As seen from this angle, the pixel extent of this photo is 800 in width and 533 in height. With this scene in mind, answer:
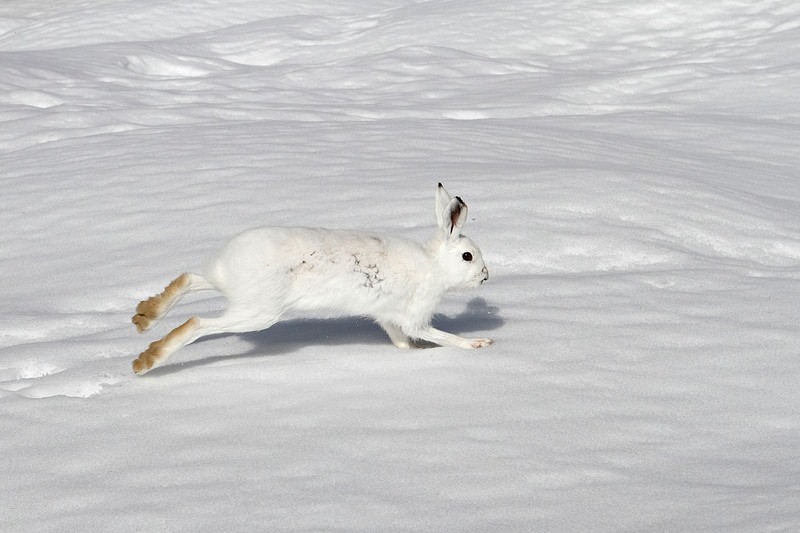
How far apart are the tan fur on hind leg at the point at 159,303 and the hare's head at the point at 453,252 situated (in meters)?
1.16

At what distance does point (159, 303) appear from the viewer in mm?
4215

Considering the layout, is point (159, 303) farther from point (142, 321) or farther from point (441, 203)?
point (441, 203)

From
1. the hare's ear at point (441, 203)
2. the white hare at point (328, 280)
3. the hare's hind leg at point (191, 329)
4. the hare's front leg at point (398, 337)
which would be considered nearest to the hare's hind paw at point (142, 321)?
the white hare at point (328, 280)

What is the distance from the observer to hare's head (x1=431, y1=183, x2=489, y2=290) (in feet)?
14.8

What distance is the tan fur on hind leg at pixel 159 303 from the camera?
420 centimetres

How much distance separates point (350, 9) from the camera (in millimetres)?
20875

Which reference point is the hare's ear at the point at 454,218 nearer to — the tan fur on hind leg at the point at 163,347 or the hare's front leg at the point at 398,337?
the hare's front leg at the point at 398,337

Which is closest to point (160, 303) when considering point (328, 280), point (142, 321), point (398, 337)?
point (142, 321)

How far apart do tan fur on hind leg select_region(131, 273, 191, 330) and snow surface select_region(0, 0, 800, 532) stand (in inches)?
9.7

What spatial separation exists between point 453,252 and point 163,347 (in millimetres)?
1373

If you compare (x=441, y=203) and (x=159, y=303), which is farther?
(x=441, y=203)

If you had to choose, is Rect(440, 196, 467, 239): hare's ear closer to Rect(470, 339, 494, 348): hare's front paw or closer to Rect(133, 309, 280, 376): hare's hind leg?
Rect(470, 339, 494, 348): hare's front paw

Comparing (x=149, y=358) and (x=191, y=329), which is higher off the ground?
(x=191, y=329)

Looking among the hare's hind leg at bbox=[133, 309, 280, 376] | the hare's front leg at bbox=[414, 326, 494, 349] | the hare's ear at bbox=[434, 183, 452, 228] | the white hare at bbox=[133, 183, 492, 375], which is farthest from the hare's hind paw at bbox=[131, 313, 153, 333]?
the hare's ear at bbox=[434, 183, 452, 228]
